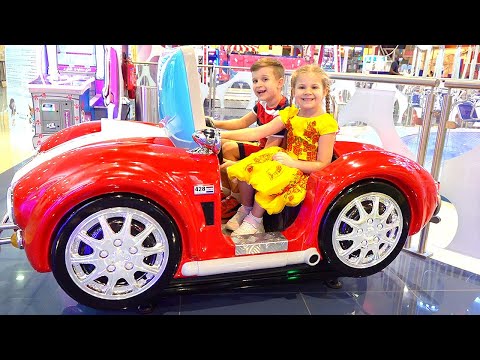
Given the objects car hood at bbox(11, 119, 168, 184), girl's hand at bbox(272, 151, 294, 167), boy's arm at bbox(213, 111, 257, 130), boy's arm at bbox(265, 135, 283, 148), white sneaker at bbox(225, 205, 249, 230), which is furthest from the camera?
boy's arm at bbox(213, 111, 257, 130)

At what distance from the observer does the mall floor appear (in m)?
2.35

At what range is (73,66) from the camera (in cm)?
614

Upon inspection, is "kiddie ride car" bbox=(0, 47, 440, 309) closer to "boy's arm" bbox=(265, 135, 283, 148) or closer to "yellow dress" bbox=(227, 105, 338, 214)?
"yellow dress" bbox=(227, 105, 338, 214)

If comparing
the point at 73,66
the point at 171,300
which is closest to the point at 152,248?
the point at 171,300

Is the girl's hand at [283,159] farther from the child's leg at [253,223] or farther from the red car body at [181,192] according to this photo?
the child's leg at [253,223]

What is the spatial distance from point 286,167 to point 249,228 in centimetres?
41

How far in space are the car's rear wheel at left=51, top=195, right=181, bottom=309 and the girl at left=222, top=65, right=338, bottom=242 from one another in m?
0.47

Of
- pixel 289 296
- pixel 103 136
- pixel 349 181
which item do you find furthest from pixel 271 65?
pixel 289 296

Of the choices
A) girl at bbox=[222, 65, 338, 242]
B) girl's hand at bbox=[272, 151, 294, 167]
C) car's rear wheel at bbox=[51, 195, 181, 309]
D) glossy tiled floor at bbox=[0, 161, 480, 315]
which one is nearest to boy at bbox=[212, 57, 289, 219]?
girl at bbox=[222, 65, 338, 242]

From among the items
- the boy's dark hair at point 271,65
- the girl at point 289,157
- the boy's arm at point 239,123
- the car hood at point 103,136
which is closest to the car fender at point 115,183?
the car hood at point 103,136

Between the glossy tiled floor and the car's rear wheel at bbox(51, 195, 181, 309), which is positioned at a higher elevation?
the car's rear wheel at bbox(51, 195, 181, 309)

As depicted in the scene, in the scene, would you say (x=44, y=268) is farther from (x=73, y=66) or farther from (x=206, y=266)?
(x=73, y=66)

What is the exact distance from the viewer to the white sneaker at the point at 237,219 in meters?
2.53

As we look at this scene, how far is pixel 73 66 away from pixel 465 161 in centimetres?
528
